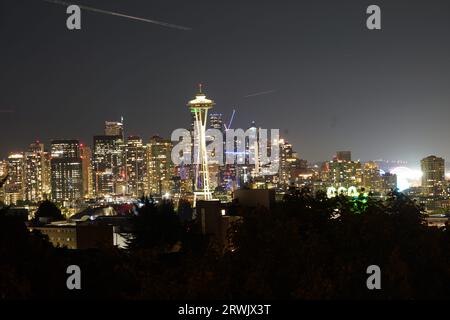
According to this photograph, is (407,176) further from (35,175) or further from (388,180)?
(35,175)

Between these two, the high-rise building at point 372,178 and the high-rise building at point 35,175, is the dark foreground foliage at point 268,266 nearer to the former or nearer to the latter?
the high-rise building at point 372,178

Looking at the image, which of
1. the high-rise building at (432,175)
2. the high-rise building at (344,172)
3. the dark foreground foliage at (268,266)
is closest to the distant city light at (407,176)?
the high-rise building at (432,175)

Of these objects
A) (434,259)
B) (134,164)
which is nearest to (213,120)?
(134,164)

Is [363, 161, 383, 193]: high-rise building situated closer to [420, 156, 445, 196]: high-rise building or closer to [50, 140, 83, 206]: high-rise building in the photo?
[420, 156, 445, 196]: high-rise building

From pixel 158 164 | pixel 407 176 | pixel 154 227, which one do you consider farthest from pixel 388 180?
pixel 154 227

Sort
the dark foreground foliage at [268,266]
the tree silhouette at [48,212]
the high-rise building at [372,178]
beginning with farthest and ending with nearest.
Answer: the high-rise building at [372,178]
the tree silhouette at [48,212]
the dark foreground foliage at [268,266]

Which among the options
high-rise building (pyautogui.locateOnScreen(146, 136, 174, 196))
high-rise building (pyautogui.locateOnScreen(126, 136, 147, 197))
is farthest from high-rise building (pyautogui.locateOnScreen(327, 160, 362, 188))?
high-rise building (pyautogui.locateOnScreen(126, 136, 147, 197))
